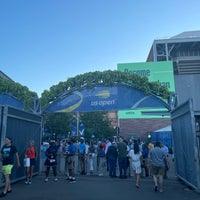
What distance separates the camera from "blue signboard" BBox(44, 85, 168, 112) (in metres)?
12.6

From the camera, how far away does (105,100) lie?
1284cm

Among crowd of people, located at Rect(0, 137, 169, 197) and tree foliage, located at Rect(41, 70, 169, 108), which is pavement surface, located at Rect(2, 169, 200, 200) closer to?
crowd of people, located at Rect(0, 137, 169, 197)

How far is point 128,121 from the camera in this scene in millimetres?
30609

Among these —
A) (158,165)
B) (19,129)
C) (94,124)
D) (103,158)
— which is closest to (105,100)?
(103,158)

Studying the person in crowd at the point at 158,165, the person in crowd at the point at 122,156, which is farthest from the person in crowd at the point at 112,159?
the person in crowd at the point at 158,165

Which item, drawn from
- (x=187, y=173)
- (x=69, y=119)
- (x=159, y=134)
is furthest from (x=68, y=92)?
(x=69, y=119)

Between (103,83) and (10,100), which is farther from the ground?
(103,83)

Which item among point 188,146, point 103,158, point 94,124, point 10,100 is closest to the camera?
point 188,146

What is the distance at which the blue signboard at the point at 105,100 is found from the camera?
1255 cm

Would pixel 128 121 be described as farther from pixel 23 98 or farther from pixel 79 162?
pixel 23 98

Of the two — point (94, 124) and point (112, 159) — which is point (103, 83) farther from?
point (94, 124)

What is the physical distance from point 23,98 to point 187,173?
912 cm

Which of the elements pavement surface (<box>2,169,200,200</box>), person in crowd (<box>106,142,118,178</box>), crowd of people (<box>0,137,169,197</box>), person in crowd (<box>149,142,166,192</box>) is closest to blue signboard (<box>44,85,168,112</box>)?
crowd of people (<box>0,137,169,197</box>)

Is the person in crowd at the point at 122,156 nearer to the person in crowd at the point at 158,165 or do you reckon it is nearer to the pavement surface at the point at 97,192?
the pavement surface at the point at 97,192
